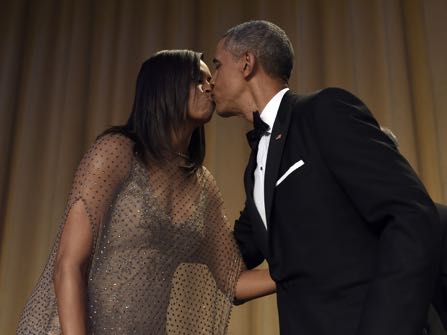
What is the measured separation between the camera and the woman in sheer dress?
135cm

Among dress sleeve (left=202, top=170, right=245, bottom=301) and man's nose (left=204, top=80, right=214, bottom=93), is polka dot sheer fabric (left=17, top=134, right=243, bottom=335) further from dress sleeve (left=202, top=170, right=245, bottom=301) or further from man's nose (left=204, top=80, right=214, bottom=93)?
man's nose (left=204, top=80, right=214, bottom=93)

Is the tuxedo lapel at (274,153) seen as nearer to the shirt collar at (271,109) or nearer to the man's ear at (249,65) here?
the shirt collar at (271,109)

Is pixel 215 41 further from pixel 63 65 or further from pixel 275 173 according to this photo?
pixel 275 173

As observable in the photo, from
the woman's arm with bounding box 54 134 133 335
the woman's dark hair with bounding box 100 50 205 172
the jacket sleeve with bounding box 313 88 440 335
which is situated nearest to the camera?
the jacket sleeve with bounding box 313 88 440 335

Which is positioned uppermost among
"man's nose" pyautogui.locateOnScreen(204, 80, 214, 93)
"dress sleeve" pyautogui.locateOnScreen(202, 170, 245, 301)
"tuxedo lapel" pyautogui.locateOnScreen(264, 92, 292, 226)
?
"man's nose" pyautogui.locateOnScreen(204, 80, 214, 93)

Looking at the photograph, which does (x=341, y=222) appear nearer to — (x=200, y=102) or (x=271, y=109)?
(x=271, y=109)

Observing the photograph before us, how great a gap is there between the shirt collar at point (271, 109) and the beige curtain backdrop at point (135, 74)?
131 centimetres

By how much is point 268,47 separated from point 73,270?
0.66m

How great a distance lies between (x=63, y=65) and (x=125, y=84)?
Result: 1.25ft

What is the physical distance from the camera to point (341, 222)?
1.10m

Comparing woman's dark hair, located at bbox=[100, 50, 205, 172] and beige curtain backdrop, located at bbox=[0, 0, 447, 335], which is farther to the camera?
beige curtain backdrop, located at bbox=[0, 0, 447, 335]

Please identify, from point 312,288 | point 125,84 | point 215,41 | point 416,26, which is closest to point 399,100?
point 416,26

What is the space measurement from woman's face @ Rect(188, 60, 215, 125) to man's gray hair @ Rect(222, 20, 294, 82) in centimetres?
22

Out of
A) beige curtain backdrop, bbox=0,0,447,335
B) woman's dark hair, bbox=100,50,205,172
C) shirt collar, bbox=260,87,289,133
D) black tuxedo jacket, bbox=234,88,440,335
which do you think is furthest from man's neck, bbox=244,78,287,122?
beige curtain backdrop, bbox=0,0,447,335
